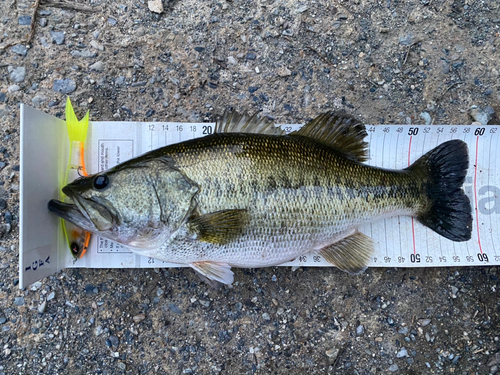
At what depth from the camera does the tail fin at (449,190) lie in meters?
2.22

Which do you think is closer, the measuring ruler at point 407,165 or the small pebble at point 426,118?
the measuring ruler at point 407,165

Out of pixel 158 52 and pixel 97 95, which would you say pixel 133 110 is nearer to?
pixel 97 95

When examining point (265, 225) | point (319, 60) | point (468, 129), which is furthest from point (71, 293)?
point (468, 129)

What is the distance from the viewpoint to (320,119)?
7.00 feet

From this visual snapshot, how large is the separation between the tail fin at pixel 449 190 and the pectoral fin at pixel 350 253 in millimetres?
463

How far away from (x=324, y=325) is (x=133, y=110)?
2170 mm

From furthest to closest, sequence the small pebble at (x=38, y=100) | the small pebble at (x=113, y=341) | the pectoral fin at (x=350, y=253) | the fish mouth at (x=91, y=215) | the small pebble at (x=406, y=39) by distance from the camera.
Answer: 1. the small pebble at (x=406, y=39)
2. the small pebble at (x=38, y=100)
3. the small pebble at (x=113, y=341)
4. the pectoral fin at (x=350, y=253)
5. the fish mouth at (x=91, y=215)

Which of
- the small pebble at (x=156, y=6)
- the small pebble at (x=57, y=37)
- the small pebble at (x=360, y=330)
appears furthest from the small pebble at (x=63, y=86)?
the small pebble at (x=360, y=330)

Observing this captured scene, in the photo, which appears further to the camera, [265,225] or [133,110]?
[133,110]

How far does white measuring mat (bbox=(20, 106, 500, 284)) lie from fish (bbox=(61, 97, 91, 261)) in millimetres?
48

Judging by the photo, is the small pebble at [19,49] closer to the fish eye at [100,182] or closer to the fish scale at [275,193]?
the fish eye at [100,182]

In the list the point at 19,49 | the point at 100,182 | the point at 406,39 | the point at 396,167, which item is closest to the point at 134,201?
the point at 100,182

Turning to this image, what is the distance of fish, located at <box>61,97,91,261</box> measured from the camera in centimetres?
225

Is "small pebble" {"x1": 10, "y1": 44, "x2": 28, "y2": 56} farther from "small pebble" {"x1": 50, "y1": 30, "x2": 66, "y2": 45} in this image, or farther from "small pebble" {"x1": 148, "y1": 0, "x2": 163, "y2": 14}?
"small pebble" {"x1": 148, "y1": 0, "x2": 163, "y2": 14}
